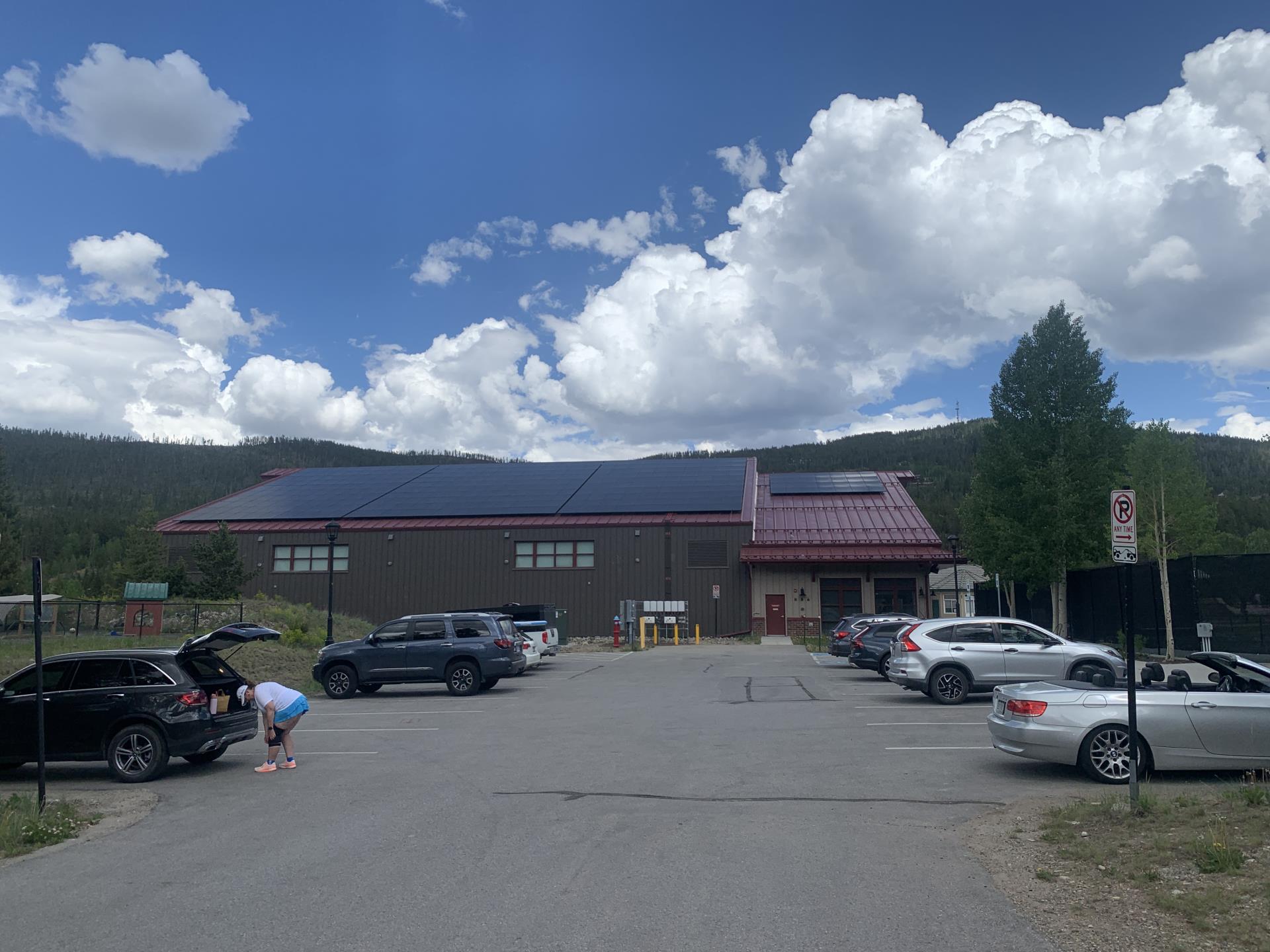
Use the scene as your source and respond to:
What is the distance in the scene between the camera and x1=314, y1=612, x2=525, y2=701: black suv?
20812mm

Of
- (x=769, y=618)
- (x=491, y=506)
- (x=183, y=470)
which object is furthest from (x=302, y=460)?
(x=769, y=618)

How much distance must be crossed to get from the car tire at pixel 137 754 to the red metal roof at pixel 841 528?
1388 inches

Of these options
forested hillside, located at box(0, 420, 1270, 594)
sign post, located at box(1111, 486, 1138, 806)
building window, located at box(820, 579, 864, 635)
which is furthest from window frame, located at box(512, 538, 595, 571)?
forested hillside, located at box(0, 420, 1270, 594)

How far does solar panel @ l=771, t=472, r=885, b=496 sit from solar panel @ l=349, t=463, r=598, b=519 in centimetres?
1115

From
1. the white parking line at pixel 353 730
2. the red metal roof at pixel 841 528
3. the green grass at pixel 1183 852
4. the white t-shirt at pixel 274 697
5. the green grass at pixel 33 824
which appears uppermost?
the red metal roof at pixel 841 528

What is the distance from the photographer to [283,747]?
12.4m

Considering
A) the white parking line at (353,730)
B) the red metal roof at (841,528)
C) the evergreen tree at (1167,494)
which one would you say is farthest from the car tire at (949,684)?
the red metal roof at (841,528)

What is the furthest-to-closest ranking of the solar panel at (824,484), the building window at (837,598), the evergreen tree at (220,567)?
the solar panel at (824,484) → the building window at (837,598) → the evergreen tree at (220,567)

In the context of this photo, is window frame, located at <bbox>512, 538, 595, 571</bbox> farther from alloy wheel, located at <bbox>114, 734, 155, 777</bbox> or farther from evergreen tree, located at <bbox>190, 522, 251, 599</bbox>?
alloy wheel, located at <bbox>114, 734, 155, 777</bbox>

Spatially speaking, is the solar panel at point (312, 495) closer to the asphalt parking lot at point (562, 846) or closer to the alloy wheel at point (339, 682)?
the alloy wheel at point (339, 682)

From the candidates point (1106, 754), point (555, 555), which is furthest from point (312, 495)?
point (1106, 754)

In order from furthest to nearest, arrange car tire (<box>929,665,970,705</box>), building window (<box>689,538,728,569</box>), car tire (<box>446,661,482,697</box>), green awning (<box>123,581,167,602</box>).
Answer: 1. building window (<box>689,538,728,569</box>)
2. green awning (<box>123,581,167,602</box>)
3. car tire (<box>446,661,482,697</box>)
4. car tire (<box>929,665,970,705</box>)

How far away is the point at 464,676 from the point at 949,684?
33.0ft

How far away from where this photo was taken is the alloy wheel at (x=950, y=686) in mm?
17250
